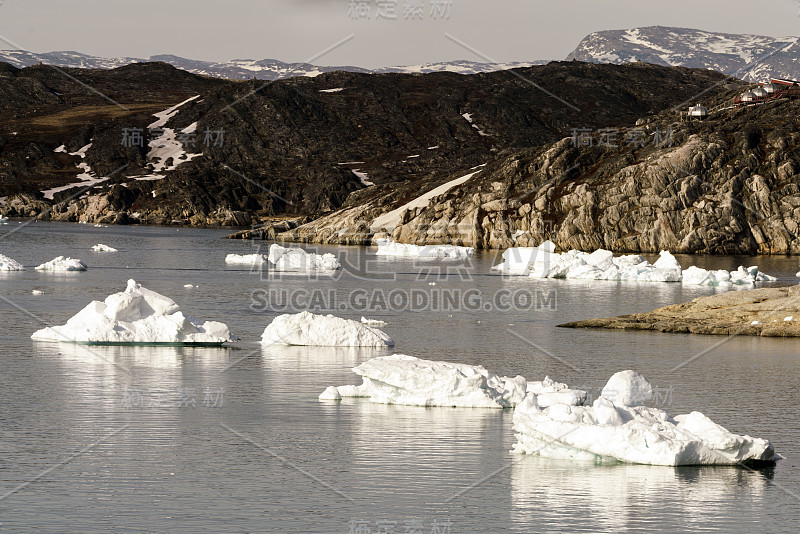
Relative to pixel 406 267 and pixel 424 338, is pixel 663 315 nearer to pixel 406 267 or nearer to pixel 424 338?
pixel 424 338

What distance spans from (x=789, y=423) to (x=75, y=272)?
7108cm

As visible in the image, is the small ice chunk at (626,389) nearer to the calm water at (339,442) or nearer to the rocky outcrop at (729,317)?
the calm water at (339,442)

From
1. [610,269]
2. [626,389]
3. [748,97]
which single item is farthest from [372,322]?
[748,97]

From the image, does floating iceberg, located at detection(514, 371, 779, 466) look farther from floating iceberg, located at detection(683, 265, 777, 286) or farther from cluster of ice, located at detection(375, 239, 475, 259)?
cluster of ice, located at detection(375, 239, 475, 259)

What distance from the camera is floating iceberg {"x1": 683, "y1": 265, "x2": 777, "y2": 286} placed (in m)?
88.6

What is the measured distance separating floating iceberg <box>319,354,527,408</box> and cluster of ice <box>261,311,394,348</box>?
39.4ft

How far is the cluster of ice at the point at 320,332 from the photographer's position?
148 ft

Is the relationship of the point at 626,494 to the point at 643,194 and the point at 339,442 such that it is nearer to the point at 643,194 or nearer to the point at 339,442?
the point at 339,442

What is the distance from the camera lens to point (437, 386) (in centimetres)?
3244

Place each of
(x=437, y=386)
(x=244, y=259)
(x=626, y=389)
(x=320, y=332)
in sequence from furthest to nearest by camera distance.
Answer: (x=244, y=259), (x=320, y=332), (x=437, y=386), (x=626, y=389)

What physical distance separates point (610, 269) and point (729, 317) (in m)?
40.4

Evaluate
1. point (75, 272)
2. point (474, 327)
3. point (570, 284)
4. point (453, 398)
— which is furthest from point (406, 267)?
point (453, 398)

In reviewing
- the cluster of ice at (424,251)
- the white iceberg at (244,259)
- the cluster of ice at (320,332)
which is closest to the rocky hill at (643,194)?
the cluster of ice at (424,251)

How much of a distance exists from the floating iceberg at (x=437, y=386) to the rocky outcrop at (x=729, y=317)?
25.0 meters
